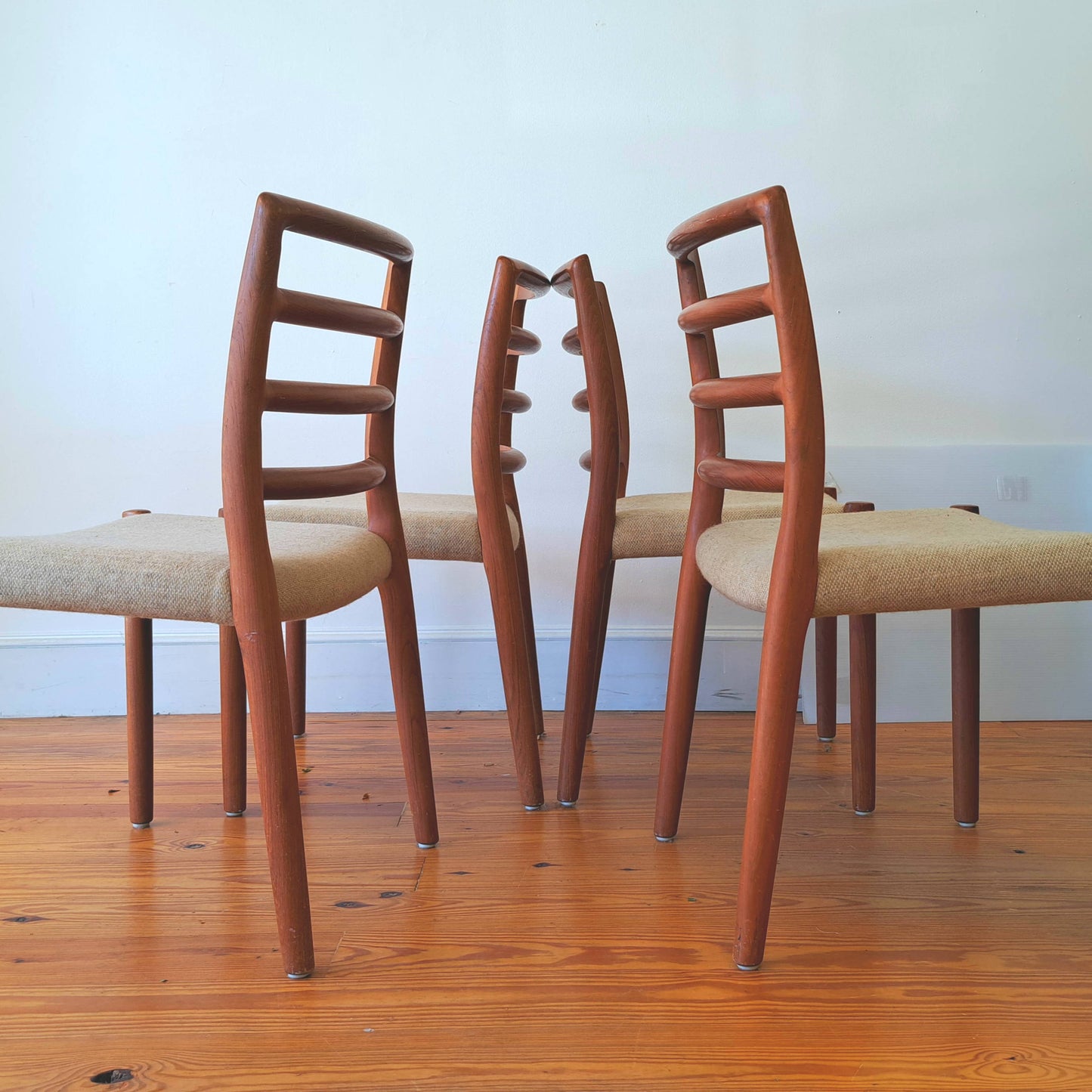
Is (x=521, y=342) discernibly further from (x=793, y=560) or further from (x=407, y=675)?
(x=793, y=560)

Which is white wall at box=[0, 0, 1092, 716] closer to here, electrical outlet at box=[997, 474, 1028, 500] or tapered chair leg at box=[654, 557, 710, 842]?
electrical outlet at box=[997, 474, 1028, 500]

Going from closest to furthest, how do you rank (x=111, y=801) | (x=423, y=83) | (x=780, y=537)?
A: (x=780, y=537)
(x=111, y=801)
(x=423, y=83)

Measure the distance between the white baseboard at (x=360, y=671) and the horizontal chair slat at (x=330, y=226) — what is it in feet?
3.95

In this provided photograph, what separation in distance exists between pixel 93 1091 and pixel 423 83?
2022 millimetres

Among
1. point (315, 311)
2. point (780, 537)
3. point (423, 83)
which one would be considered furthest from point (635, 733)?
point (423, 83)

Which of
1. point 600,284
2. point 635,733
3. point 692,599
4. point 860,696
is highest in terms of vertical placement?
point 600,284

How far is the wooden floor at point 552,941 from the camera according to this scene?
0.91 metres

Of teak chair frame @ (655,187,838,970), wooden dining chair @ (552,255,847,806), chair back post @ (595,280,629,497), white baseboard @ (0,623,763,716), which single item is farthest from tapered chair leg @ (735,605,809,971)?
white baseboard @ (0,623,763,716)

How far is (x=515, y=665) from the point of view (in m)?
1.60

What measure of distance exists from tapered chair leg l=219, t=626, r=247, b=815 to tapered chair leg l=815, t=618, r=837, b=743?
3.56ft

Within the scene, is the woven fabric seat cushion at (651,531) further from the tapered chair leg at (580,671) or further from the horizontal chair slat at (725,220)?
the horizontal chair slat at (725,220)

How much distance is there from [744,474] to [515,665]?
0.58m

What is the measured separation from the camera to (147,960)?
1113 millimetres

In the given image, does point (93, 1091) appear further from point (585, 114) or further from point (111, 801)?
point (585, 114)
